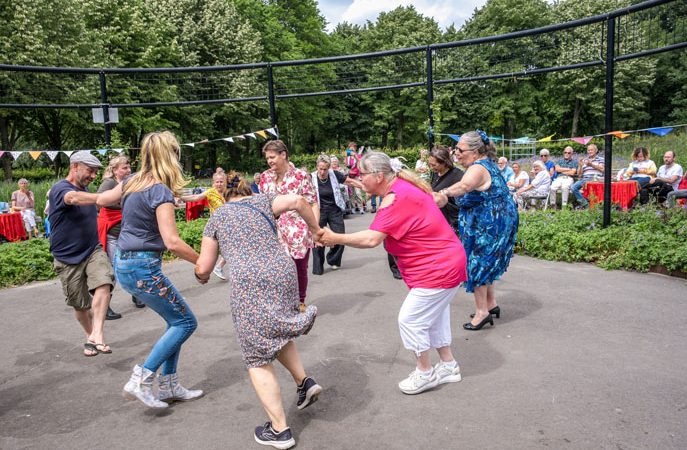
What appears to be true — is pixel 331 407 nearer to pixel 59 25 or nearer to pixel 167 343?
pixel 167 343

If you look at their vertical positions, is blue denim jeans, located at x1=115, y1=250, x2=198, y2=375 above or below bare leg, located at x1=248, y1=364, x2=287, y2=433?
above

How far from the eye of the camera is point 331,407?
152 inches

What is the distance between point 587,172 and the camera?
12961 mm

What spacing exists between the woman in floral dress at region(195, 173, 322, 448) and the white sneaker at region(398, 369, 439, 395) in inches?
41.8

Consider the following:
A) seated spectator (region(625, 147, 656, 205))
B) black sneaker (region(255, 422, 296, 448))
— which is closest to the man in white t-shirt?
seated spectator (region(625, 147, 656, 205))

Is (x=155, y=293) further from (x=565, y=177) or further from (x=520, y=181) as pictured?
(x=565, y=177)

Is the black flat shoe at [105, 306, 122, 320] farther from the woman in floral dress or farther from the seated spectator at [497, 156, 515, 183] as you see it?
the seated spectator at [497, 156, 515, 183]

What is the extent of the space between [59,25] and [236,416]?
26.9m

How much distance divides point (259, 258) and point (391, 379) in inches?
68.9

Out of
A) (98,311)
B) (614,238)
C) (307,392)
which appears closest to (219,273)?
(98,311)

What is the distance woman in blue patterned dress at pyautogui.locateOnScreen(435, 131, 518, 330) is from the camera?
5.10 m

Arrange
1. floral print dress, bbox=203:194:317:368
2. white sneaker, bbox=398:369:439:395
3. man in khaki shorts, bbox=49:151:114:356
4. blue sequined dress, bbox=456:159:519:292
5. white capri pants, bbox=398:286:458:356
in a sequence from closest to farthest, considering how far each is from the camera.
Result: floral print dress, bbox=203:194:317:368 → white capri pants, bbox=398:286:458:356 → white sneaker, bbox=398:369:439:395 → man in khaki shorts, bbox=49:151:114:356 → blue sequined dress, bbox=456:159:519:292

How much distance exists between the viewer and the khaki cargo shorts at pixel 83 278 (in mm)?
5062

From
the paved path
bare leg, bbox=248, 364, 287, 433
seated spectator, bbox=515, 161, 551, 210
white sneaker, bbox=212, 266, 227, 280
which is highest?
seated spectator, bbox=515, 161, 551, 210
